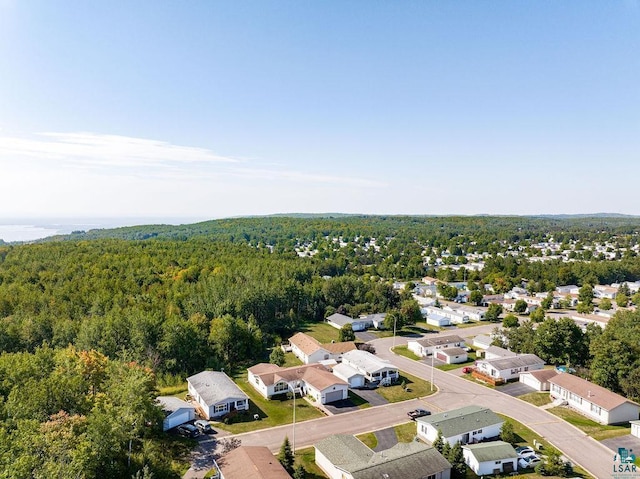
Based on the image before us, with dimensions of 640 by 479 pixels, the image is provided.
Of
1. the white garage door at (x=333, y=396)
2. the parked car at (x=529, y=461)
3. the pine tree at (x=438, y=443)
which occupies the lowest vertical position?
the white garage door at (x=333, y=396)

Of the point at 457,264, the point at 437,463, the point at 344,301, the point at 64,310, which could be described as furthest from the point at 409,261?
the point at 437,463

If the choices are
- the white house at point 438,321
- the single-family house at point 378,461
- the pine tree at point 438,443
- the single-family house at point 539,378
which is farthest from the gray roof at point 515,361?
the white house at point 438,321

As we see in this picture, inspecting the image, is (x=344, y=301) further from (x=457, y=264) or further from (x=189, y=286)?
(x=457, y=264)

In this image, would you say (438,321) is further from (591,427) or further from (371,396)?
(591,427)

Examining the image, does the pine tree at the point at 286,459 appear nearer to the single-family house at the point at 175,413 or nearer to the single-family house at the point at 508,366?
the single-family house at the point at 175,413

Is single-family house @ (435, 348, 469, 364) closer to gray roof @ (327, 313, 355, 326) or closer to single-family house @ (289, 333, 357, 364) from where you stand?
single-family house @ (289, 333, 357, 364)

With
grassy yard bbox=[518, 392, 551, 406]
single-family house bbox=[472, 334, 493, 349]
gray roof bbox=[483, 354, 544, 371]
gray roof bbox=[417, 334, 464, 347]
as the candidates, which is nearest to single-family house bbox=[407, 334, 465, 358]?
gray roof bbox=[417, 334, 464, 347]

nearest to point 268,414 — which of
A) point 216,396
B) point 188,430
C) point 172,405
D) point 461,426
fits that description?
point 216,396
